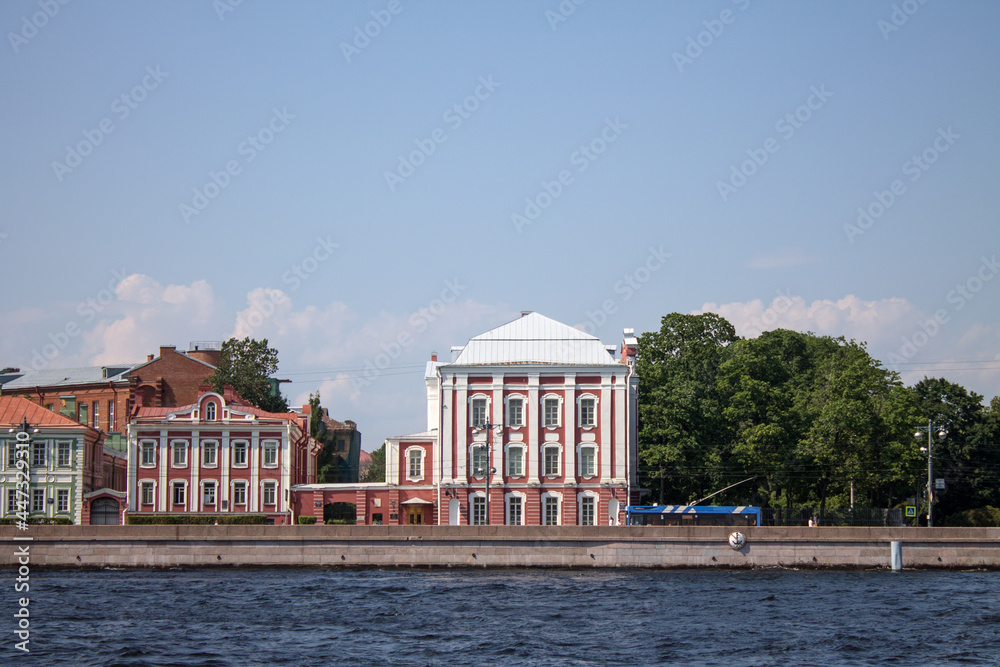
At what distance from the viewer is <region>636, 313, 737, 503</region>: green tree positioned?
73.9 m

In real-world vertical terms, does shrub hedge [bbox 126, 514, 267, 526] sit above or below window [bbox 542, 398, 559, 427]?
below

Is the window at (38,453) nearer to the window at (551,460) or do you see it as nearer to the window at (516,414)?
the window at (516,414)

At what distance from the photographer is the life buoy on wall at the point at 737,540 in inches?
2185

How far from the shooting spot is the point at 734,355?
79.0m

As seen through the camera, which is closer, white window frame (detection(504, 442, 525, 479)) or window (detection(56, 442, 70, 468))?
white window frame (detection(504, 442, 525, 479))

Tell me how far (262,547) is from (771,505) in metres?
38.1

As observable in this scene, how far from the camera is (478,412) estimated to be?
71375mm

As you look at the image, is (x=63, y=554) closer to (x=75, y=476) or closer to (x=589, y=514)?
(x=75, y=476)

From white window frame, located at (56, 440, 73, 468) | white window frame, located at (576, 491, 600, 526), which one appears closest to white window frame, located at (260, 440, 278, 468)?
white window frame, located at (56, 440, 73, 468)

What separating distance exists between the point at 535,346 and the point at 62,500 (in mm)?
31725

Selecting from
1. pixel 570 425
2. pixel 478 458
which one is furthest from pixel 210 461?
pixel 570 425

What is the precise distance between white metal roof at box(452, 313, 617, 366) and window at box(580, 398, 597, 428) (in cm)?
240

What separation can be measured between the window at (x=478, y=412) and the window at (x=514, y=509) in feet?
16.8

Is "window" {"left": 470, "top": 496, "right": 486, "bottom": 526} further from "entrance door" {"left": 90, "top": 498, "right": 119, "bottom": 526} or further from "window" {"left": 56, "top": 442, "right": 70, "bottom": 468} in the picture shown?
"window" {"left": 56, "top": 442, "right": 70, "bottom": 468}
